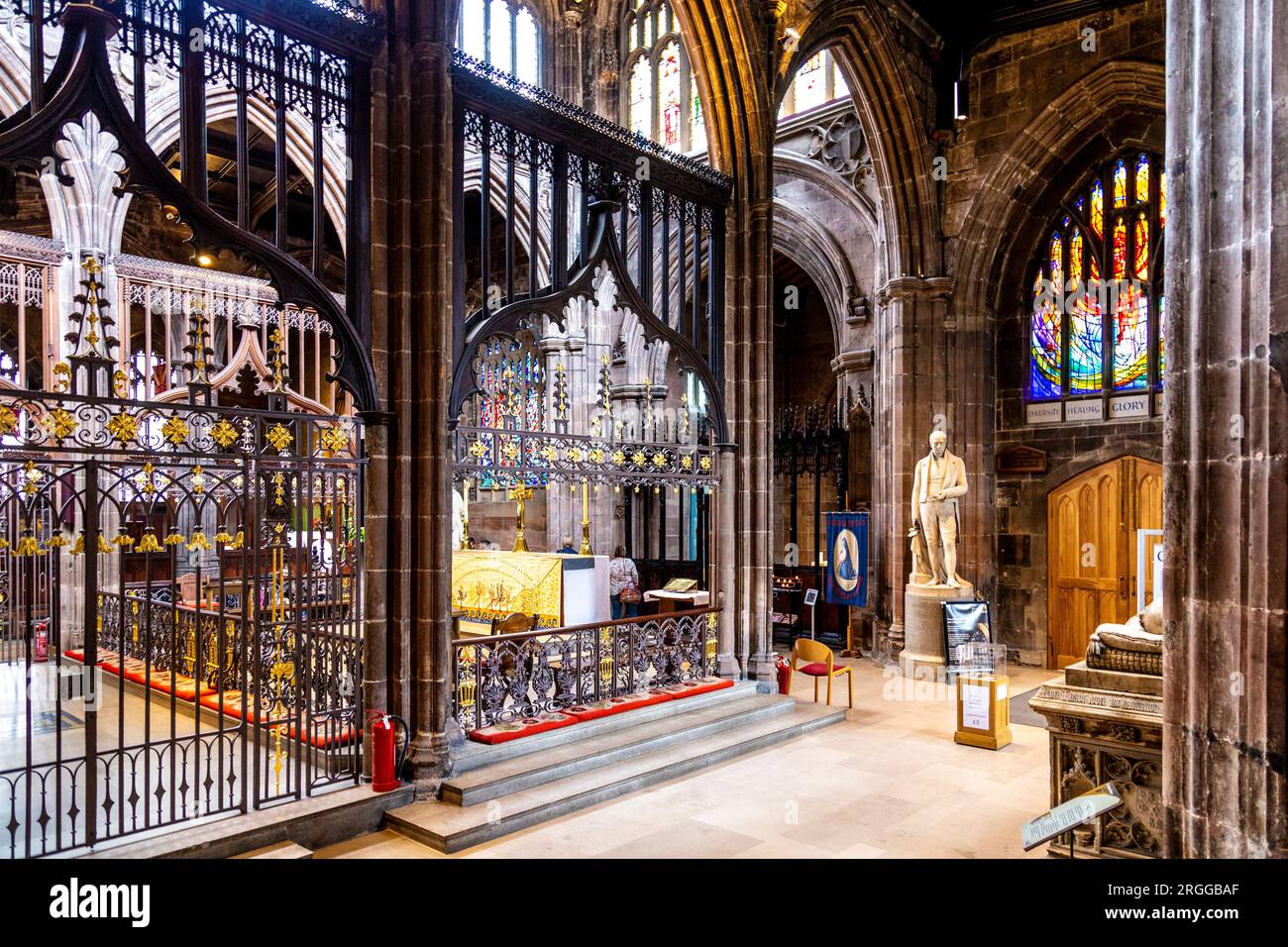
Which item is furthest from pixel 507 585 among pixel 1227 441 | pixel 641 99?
pixel 641 99

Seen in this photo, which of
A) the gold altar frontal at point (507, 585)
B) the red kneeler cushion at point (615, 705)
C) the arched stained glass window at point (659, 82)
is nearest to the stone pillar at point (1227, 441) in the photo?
the red kneeler cushion at point (615, 705)

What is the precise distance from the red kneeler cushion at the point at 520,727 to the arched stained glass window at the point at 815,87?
1028 cm

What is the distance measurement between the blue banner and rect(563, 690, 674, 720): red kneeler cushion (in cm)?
504

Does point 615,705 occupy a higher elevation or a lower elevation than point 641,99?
lower

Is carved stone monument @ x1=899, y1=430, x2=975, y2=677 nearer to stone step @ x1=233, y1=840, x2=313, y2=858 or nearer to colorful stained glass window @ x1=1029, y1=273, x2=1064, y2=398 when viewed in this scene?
colorful stained glass window @ x1=1029, y1=273, x2=1064, y2=398

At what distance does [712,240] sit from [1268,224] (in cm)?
628

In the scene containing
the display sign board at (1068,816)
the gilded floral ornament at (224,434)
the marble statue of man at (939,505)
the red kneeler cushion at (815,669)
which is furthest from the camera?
the marble statue of man at (939,505)

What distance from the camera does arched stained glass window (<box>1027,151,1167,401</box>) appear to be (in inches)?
441

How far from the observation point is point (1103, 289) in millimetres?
11641

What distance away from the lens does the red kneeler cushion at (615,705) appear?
7.16m

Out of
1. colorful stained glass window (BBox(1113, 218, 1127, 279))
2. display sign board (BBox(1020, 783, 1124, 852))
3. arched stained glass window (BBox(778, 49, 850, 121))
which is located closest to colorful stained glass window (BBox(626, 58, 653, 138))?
arched stained glass window (BBox(778, 49, 850, 121))

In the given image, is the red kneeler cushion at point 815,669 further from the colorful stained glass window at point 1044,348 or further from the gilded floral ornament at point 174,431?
the colorful stained glass window at point 1044,348

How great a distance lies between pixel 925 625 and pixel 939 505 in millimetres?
1463

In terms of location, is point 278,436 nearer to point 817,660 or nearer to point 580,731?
point 580,731
